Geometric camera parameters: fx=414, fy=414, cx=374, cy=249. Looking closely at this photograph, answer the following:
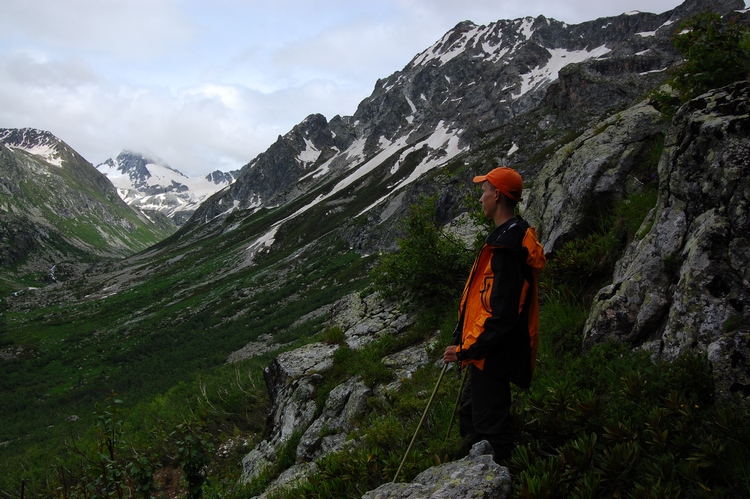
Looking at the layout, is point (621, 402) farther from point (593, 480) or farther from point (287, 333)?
point (287, 333)

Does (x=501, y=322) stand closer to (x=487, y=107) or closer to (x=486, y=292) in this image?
(x=486, y=292)

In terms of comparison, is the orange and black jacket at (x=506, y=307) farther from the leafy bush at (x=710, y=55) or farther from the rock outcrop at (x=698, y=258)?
the leafy bush at (x=710, y=55)

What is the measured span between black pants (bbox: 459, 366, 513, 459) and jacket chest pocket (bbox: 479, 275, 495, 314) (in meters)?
0.66

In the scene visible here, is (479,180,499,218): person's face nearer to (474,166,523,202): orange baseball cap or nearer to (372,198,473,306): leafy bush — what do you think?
(474,166,523,202): orange baseball cap

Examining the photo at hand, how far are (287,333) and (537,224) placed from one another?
37134 millimetres

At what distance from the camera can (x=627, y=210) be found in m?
6.84

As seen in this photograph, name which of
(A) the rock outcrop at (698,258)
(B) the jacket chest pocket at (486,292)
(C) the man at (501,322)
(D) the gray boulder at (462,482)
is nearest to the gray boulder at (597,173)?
(A) the rock outcrop at (698,258)

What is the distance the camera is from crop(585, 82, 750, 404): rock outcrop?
12.6ft

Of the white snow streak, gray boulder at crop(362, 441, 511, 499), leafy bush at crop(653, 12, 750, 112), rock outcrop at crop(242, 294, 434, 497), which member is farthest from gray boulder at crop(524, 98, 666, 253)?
the white snow streak

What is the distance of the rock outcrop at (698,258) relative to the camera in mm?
3828

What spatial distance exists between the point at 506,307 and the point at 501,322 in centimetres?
15

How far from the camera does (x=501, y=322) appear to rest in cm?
381

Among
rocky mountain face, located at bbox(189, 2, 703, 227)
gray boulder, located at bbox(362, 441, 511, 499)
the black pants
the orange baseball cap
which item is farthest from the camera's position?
rocky mountain face, located at bbox(189, 2, 703, 227)

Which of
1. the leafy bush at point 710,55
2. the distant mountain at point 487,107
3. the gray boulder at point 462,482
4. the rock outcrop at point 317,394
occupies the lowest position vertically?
the rock outcrop at point 317,394
